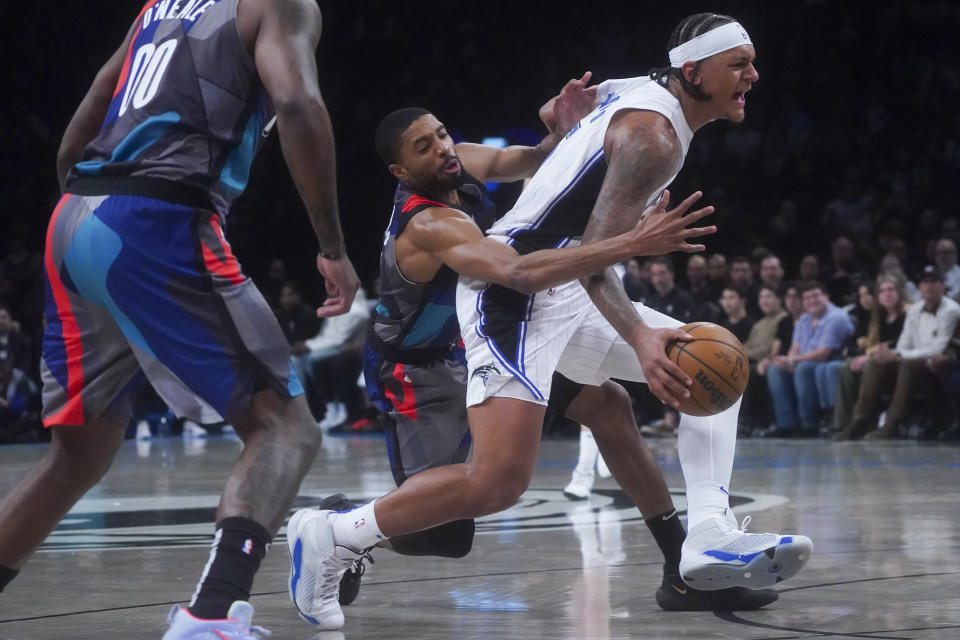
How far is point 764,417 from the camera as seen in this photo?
12.6 m

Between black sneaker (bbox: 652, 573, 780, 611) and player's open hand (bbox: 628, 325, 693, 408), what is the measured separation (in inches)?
25.2

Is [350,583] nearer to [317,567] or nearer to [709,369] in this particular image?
[317,567]

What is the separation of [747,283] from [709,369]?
31.5 feet

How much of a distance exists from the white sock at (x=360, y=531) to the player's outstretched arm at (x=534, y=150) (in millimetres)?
1331

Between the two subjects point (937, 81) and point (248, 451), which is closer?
point (248, 451)

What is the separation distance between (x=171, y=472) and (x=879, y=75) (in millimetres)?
9837

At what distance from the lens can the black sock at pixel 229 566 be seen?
2861mm

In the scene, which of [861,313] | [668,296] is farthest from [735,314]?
[861,313]

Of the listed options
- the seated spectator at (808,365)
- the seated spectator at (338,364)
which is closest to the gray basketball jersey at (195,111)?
the seated spectator at (808,365)

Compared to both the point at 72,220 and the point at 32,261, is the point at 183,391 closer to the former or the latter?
the point at 72,220

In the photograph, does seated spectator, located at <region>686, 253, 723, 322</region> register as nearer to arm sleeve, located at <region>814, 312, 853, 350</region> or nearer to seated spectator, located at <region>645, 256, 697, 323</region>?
seated spectator, located at <region>645, 256, 697, 323</region>

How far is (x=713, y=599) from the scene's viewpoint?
3850mm

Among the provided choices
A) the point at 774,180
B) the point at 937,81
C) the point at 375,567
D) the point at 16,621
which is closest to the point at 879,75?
the point at 937,81

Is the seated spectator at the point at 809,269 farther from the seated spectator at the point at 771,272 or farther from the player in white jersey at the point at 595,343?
the player in white jersey at the point at 595,343
